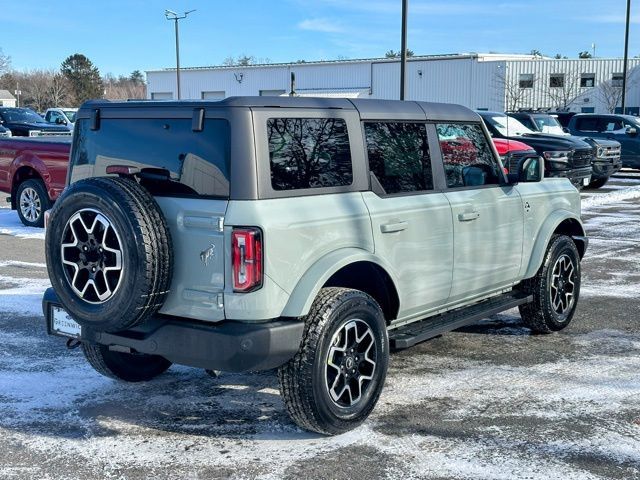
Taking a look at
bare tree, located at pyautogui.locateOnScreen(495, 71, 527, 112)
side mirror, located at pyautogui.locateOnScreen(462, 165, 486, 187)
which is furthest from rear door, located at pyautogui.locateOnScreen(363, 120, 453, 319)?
bare tree, located at pyautogui.locateOnScreen(495, 71, 527, 112)

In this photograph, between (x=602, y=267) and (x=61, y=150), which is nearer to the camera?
(x=602, y=267)

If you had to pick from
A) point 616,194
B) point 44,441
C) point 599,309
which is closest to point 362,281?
point 44,441

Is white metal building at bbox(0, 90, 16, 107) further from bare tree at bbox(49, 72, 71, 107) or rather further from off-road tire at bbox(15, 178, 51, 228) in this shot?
off-road tire at bbox(15, 178, 51, 228)

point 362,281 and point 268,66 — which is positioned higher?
point 268,66

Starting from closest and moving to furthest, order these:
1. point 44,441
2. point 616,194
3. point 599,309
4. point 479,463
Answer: point 479,463 → point 44,441 → point 599,309 → point 616,194

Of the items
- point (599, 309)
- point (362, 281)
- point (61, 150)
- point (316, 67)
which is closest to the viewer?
point (362, 281)

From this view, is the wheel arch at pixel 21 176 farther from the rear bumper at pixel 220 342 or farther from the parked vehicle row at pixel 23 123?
the parked vehicle row at pixel 23 123

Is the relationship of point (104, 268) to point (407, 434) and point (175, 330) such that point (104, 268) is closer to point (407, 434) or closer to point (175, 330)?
point (175, 330)

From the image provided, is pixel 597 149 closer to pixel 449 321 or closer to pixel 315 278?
pixel 449 321

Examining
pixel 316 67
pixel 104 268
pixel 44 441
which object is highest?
pixel 316 67

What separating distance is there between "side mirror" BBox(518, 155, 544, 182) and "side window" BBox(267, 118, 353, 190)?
6.29ft

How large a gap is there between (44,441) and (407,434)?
2016 mm

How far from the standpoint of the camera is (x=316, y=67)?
6112cm

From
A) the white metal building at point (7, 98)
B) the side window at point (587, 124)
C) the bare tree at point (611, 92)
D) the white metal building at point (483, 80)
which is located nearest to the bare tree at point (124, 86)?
the white metal building at point (7, 98)
